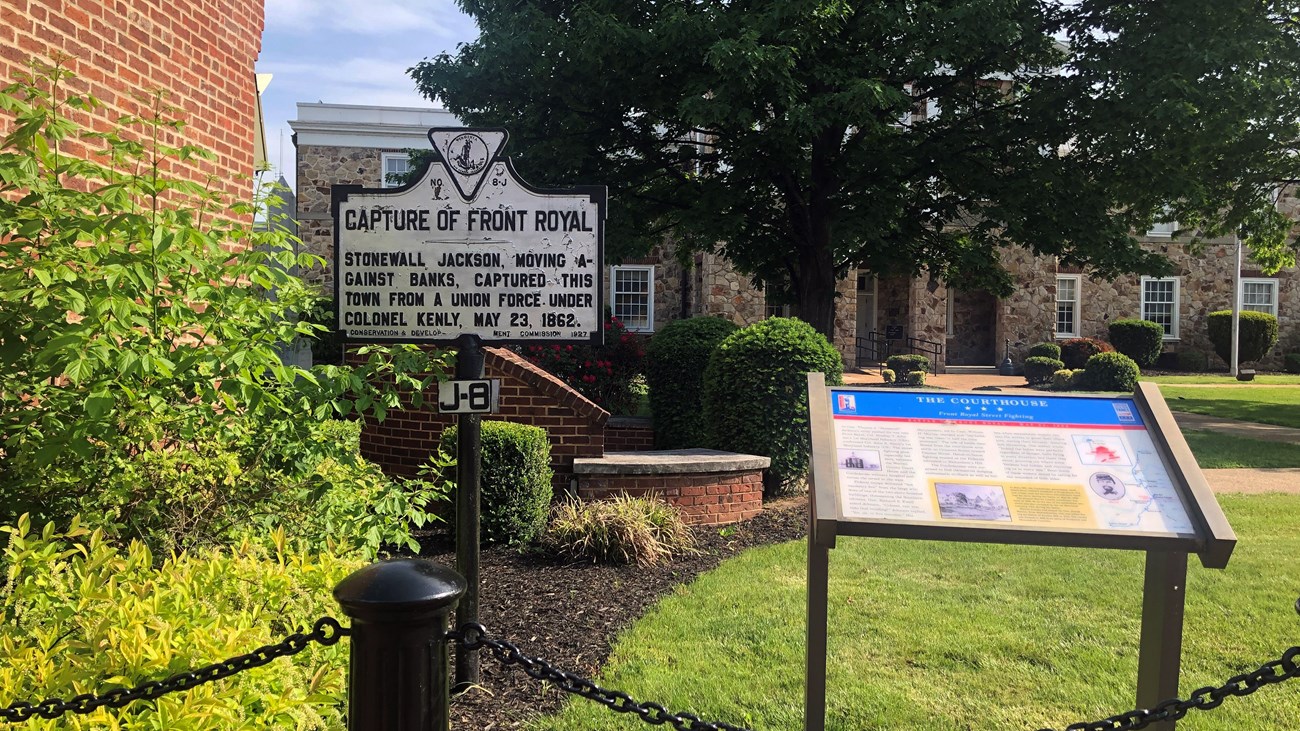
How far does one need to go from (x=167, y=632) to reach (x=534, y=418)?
4540mm

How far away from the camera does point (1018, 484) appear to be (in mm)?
2738

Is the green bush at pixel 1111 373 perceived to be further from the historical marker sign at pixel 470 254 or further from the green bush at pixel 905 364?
the historical marker sign at pixel 470 254

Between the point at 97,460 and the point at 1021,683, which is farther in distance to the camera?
the point at 1021,683

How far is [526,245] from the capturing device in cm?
367

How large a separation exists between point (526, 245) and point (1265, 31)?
11558 mm

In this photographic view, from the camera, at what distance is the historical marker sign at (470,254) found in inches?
144

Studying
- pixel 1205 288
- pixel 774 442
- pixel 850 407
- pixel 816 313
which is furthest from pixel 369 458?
pixel 1205 288

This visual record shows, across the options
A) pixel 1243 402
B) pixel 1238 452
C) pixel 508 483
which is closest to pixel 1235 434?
pixel 1238 452

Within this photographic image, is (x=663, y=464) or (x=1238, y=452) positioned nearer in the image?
(x=663, y=464)

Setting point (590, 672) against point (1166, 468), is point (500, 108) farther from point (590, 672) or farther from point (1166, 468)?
point (1166, 468)

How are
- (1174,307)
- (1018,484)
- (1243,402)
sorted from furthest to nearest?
(1174,307)
(1243,402)
(1018,484)

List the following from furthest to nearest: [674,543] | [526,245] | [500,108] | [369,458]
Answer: [500,108] → [369,458] → [674,543] → [526,245]

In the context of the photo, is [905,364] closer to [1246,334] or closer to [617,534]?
[1246,334]

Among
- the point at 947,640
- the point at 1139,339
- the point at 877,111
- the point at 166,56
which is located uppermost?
the point at 877,111
